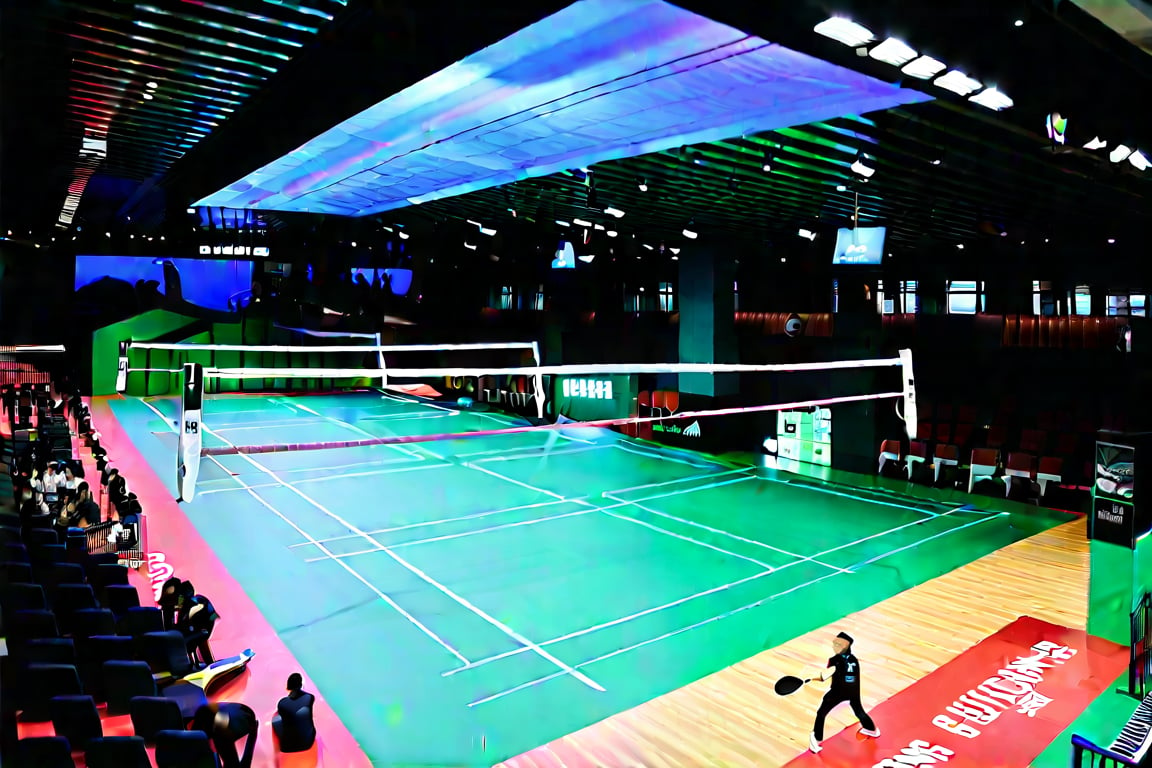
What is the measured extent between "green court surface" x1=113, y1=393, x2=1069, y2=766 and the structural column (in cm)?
230

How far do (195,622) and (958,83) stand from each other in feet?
27.0

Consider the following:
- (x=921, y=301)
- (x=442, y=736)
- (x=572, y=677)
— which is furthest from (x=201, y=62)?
(x=921, y=301)

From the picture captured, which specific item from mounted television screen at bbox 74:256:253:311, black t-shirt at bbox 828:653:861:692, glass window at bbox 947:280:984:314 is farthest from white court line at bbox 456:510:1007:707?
mounted television screen at bbox 74:256:253:311

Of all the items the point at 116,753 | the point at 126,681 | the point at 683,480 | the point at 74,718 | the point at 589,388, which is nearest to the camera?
the point at 116,753

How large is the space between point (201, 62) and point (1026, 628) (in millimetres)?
9388

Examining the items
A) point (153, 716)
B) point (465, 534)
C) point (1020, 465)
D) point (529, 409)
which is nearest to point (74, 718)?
point (153, 716)

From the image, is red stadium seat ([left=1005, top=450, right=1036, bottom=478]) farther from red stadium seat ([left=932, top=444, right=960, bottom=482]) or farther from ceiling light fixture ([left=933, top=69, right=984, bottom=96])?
ceiling light fixture ([left=933, top=69, right=984, bottom=96])

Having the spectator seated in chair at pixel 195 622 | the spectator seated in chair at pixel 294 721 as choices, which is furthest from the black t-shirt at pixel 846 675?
the spectator seated in chair at pixel 195 622

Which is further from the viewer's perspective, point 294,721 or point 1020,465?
point 1020,465

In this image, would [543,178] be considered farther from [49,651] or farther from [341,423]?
[341,423]

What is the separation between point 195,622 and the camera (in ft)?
20.9

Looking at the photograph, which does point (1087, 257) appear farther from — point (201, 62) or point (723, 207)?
point (201, 62)

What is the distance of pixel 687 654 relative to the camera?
23.3ft

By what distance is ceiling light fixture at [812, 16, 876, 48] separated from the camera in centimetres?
459
